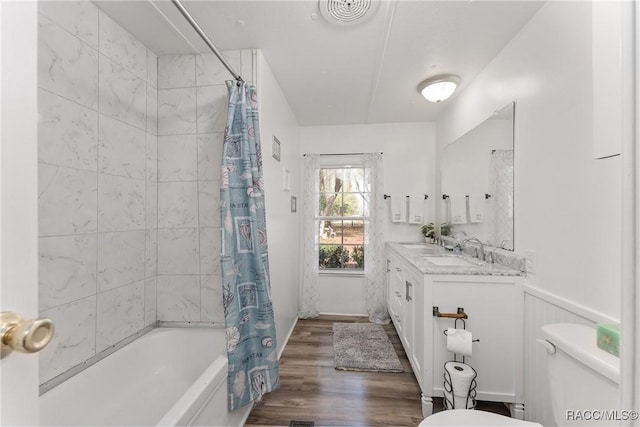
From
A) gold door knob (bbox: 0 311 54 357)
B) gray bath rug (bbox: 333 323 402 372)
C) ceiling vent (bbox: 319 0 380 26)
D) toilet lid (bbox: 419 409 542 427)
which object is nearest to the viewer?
gold door knob (bbox: 0 311 54 357)

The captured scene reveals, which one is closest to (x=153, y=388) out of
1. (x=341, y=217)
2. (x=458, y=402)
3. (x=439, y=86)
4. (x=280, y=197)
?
(x=280, y=197)

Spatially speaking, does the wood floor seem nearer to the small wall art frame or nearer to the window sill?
the window sill

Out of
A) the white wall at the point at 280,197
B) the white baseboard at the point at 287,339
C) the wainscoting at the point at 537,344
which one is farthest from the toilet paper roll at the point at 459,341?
the white baseboard at the point at 287,339

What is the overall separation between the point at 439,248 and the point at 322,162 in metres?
1.77

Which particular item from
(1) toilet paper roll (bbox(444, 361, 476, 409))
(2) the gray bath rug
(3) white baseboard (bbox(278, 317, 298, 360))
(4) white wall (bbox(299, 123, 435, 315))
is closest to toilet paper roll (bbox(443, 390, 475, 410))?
(1) toilet paper roll (bbox(444, 361, 476, 409))

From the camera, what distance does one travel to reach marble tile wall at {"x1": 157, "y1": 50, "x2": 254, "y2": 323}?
1.95 meters

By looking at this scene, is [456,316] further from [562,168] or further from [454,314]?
[562,168]

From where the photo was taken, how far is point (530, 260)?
1.65 metres

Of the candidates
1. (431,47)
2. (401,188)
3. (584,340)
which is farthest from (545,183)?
(401,188)

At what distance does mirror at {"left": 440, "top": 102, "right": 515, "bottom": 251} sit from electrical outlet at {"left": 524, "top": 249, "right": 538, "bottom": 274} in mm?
153

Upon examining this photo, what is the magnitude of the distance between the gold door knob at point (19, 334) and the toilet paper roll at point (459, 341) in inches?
70.5

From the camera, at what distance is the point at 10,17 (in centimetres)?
41

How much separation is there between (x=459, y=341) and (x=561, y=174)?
1077 mm

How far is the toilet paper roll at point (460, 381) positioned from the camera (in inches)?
62.4
